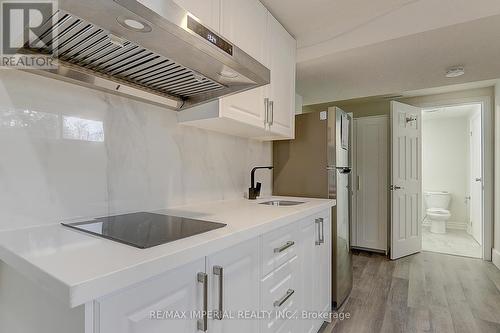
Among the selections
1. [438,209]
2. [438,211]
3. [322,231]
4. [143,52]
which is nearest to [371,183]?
[438,211]

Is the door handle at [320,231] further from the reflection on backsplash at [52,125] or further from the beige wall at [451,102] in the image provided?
the beige wall at [451,102]

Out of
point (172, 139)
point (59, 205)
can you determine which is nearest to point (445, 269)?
point (172, 139)

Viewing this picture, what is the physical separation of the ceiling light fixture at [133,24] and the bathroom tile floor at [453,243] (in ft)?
14.9

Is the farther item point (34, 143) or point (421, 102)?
point (421, 102)

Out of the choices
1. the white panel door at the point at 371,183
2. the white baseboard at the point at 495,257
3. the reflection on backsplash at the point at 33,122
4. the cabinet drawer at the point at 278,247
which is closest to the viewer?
the reflection on backsplash at the point at 33,122

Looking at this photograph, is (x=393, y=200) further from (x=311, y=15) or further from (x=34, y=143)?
(x=34, y=143)

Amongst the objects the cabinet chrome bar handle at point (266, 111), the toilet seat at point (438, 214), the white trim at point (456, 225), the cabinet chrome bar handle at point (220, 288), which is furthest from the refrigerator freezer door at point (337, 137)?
the white trim at point (456, 225)

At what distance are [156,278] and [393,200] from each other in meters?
3.47

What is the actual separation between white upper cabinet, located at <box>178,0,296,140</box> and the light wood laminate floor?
158 cm

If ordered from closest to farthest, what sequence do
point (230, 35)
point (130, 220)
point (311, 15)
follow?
point (130, 220), point (230, 35), point (311, 15)

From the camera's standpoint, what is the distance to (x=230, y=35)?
4.57 feet

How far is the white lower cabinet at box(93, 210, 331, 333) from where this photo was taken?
2.00 ft

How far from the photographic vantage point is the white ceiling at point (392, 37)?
1637 millimetres

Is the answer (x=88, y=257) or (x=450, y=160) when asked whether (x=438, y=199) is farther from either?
(x=88, y=257)
